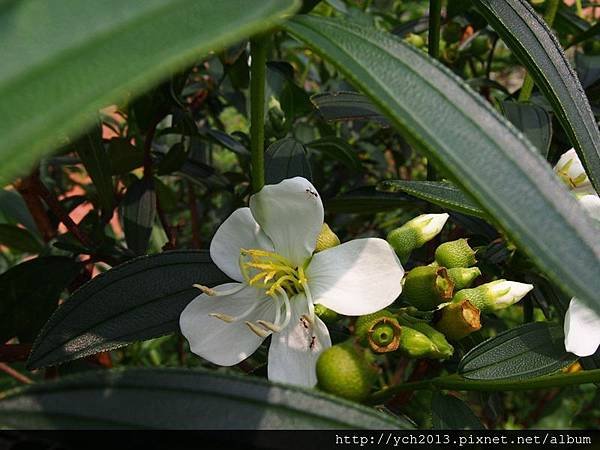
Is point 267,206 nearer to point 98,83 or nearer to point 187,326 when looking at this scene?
point 187,326

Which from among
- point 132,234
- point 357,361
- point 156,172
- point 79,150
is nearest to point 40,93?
point 357,361

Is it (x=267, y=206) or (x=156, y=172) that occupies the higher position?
(x=156, y=172)

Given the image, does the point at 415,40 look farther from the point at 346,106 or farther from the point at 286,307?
the point at 286,307

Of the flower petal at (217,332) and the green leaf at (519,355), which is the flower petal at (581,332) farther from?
the flower petal at (217,332)

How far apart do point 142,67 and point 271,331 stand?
33 centimetres

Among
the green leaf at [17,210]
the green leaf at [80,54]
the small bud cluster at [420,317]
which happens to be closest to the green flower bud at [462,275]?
the small bud cluster at [420,317]

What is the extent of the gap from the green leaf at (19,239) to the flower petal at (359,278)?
2.50ft

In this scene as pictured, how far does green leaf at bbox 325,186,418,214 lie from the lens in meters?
0.92

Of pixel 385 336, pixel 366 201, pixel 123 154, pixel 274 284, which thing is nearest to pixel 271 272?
pixel 274 284

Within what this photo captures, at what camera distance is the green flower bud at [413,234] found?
63 centimetres

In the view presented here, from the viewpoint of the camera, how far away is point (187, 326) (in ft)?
1.96

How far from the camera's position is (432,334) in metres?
0.58

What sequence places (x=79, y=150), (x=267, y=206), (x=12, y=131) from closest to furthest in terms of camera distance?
(x=12, y=131)
(x=267, y=206)
(x=79, y=150)

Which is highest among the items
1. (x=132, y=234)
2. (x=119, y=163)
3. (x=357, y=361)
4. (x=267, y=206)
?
(x=119, y=163)
